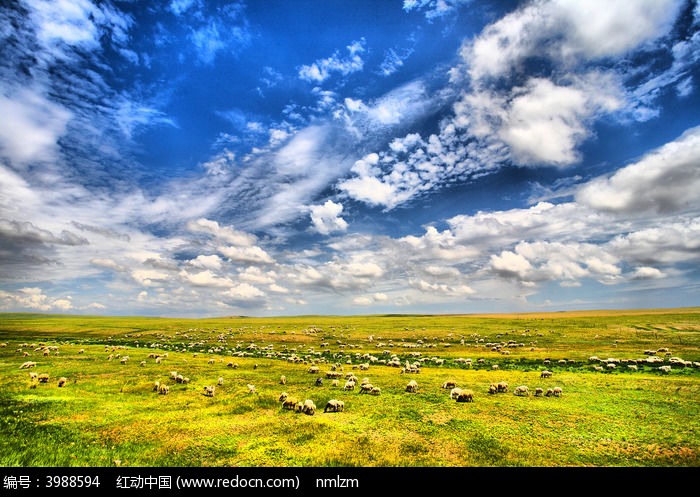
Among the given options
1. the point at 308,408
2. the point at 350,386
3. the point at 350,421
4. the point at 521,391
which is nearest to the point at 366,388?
the point at 350,386

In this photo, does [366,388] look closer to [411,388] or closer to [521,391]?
[411,388]

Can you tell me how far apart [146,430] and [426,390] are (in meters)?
21.0

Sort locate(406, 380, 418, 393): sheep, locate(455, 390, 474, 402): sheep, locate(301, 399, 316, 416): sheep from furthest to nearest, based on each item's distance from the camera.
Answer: locate(406, 380, 418, 393): sheep, locate(455, 390, 474, 402): sheep, locate(301, 399, 316, 416): sheep

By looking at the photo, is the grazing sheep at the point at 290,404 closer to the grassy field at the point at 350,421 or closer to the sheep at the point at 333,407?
the grassy field at the point at 350,421

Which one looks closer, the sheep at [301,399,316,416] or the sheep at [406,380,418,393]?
the sheep at [301,399,316,416]

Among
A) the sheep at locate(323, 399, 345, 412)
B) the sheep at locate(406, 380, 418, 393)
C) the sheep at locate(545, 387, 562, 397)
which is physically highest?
the sheep at locate(323, 399, 345, 412)

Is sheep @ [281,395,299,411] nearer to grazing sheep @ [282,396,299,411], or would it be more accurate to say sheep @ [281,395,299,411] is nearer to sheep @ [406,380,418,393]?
grazing sheep @ [282,396,299,411]

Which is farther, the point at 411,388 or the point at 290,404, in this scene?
the point at 411,388

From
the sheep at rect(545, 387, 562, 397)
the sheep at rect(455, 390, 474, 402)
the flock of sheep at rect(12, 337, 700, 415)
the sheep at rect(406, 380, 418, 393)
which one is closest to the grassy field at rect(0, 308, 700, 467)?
the sheep at rect(406, 380, 418, 393)

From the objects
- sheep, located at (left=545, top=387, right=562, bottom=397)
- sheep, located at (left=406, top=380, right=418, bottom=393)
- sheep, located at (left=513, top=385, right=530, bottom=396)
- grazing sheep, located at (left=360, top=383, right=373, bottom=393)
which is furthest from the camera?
sheep, located at (left=406, top=380, right=418, bottom=393)

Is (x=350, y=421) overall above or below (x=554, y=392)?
above

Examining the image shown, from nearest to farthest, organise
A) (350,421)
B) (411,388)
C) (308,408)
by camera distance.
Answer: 1. (350,421)
2. (308,408)
3. (411,388)
